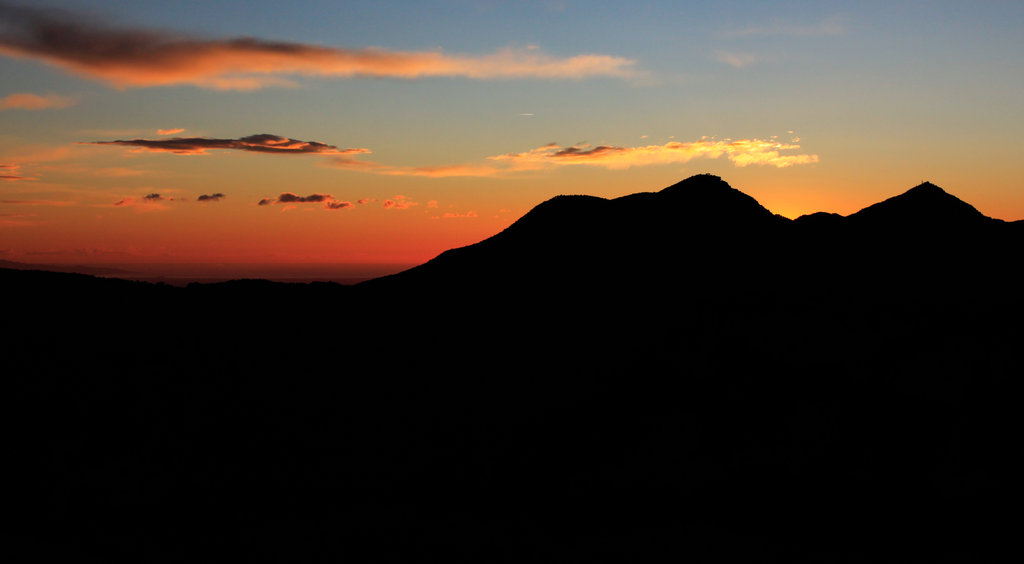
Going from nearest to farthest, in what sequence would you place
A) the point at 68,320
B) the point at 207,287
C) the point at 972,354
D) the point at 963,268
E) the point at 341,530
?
the point at 341,530 < the point at 972,354 < the point at 963,268 < the point at 68,320 < the point at 207,287

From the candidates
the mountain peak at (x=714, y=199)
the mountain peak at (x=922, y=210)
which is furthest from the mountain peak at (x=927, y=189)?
A: the mountain peak at (x=714, y=199)

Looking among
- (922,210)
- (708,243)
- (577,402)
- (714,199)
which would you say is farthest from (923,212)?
(577,402)

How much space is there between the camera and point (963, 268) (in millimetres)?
31500

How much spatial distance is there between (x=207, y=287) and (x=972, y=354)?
125 ft

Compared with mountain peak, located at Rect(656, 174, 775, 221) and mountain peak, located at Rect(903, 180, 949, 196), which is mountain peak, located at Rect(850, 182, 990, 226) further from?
mountain peak, located at Rect(656, 174, 775, 221)

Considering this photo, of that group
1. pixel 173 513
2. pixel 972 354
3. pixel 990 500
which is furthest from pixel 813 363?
pixel 173 513

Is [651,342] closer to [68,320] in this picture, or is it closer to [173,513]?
[173,513]

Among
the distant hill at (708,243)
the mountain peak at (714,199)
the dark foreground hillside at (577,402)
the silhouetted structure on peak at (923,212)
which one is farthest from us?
the mountain peak at (714,199)

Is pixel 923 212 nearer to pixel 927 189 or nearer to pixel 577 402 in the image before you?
pixel 927 189

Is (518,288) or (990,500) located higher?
(518,288)

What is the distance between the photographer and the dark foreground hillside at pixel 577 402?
69.5 feet

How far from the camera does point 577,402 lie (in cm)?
2694

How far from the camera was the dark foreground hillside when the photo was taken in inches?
834

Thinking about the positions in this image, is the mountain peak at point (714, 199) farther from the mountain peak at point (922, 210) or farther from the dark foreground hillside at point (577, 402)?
the mountain peak at point (922, 210)
